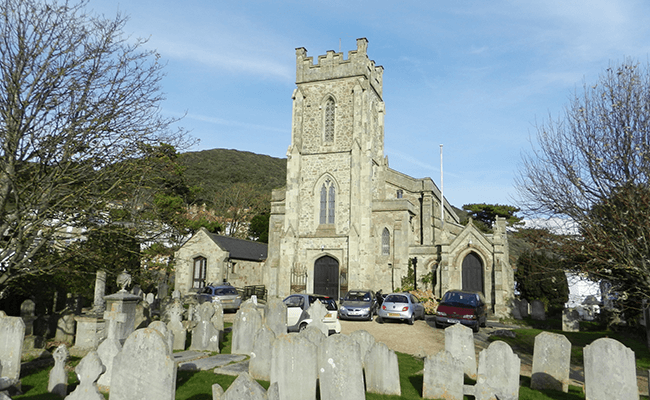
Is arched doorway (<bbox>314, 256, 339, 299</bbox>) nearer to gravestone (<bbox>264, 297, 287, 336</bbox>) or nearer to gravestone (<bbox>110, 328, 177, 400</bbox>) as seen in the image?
gravestone (<bbox>264, 297, 287, 336</bbox>)

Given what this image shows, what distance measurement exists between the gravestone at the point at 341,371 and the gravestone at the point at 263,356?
83.0 inches

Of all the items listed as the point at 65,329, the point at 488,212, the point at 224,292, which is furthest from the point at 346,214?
the point at 488,212


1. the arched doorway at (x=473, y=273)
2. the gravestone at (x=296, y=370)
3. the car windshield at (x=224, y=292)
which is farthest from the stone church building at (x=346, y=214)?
the gravestone at (x=296, y=370)

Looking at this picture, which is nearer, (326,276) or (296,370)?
(296,370)

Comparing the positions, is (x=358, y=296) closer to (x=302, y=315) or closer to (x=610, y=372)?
(x=302, y=315)

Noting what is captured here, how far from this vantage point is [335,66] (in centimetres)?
3234

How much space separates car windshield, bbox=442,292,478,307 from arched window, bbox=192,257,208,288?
18309 millimetres

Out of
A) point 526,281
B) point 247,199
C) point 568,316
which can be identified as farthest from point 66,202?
point 247,199

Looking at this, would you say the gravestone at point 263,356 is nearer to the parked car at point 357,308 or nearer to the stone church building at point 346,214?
the parked car at point 357,308

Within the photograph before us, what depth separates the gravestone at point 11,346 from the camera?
8.58 meters

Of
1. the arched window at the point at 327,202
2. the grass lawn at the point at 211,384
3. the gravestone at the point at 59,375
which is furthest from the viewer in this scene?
the arched window at the point at 327,202

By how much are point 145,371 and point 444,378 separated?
507 cm

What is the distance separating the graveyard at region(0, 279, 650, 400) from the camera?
6133 mm

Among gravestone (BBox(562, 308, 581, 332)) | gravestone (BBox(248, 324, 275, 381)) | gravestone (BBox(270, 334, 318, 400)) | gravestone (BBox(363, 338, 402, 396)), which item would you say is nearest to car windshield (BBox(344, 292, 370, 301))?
gravestone (BBox(562, 308, 581, 332))
